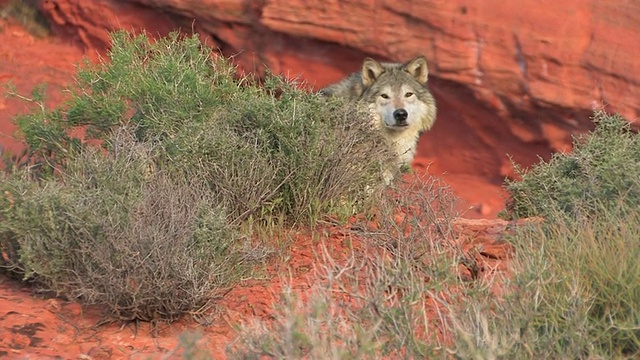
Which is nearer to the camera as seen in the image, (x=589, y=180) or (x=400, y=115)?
(x=589, y=180)

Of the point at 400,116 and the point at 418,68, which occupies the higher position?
the point at 418,68

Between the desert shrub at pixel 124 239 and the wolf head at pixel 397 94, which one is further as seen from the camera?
the wolf head at pixel 397 94

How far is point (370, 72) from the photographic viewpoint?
9773 millimetres

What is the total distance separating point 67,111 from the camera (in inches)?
360

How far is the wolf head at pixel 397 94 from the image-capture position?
9.55 metres

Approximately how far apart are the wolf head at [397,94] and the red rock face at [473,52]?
4.41 feet

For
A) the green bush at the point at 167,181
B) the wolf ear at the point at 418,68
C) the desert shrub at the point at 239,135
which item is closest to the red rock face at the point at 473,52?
the wolf ear at the point at 418,68

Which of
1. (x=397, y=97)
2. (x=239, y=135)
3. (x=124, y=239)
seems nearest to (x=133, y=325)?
(x=124, y=239)

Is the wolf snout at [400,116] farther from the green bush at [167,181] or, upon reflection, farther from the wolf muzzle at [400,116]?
the green bush at [167,181]

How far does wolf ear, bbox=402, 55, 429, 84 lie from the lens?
9.78 m

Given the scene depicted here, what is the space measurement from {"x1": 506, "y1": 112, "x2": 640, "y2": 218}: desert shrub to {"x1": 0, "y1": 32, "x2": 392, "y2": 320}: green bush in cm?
133

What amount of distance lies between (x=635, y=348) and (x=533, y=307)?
608 mm

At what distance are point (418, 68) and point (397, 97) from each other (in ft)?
1.44

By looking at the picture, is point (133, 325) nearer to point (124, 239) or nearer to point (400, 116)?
point (124, 239)
